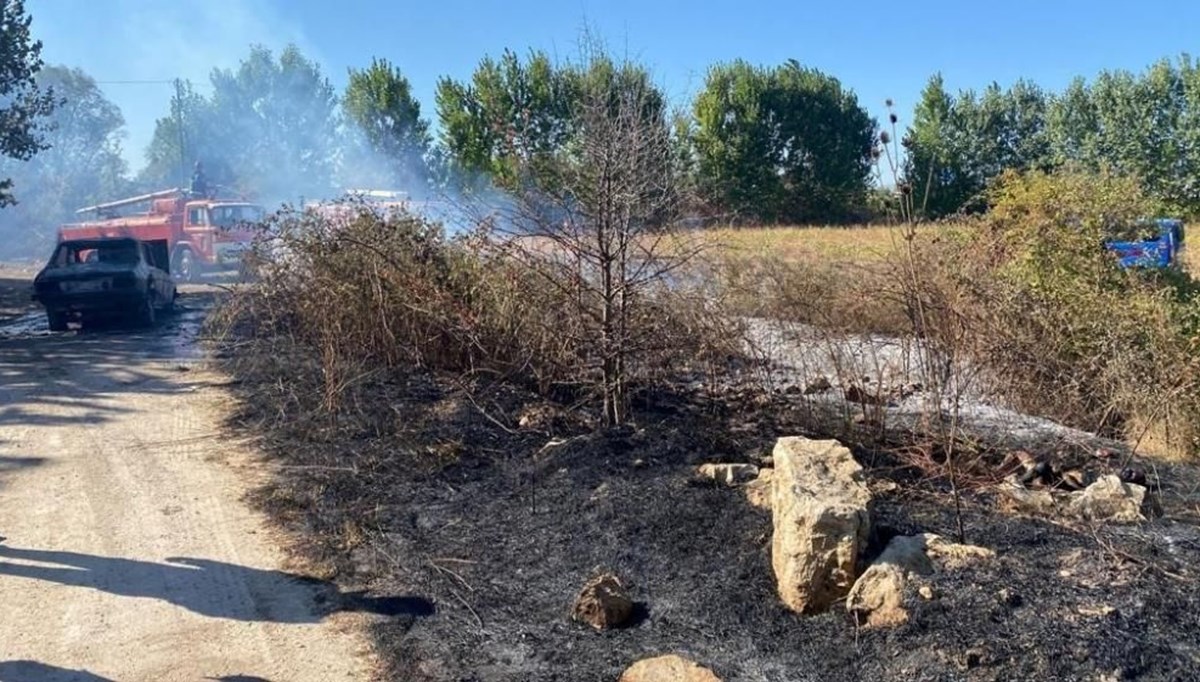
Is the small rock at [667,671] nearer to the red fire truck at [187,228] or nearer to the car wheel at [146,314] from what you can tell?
the car wheel at [146,314]

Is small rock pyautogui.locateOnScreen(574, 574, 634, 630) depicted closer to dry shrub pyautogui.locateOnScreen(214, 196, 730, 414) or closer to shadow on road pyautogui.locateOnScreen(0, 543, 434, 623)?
shadow on road pyautogui.locateOnScreen(0, 543, 434, 623)

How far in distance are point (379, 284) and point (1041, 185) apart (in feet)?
22.6

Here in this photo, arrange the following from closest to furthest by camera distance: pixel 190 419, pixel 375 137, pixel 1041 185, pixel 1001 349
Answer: pixel 1001 349, pixel 190 419, pixel 1041 185, pixel 375 137

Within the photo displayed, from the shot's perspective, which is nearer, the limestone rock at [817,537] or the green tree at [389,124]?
the limestone rock at [817,537]

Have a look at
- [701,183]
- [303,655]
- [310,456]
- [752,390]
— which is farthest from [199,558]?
[701,183]

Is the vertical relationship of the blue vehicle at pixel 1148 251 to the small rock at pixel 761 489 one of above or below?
above

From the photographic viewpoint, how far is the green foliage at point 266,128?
51438 millimetres

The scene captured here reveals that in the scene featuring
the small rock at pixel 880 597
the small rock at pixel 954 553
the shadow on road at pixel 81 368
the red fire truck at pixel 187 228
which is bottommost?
the small rock at pixel 880 597

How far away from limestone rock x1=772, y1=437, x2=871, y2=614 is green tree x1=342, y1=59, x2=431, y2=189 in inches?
1566

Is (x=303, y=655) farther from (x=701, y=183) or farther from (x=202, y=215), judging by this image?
(x=202, y=215)

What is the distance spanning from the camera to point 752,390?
8484mm

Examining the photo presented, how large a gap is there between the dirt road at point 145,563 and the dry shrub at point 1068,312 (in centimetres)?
460

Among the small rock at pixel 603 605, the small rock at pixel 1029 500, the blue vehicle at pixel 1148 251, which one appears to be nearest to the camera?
Answer: the small rock at pixel 603 605

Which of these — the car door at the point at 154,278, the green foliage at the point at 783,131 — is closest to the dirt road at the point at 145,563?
the car door at the point at 154,278
